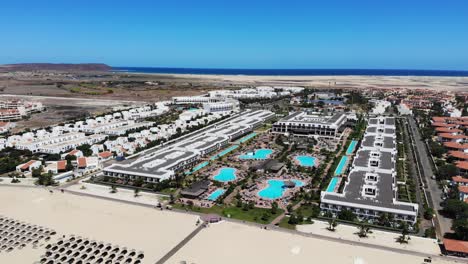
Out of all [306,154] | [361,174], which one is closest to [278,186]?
[361,174]

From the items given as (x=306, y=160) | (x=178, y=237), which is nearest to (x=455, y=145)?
(x=306, y=160)

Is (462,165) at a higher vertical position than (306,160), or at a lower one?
higher

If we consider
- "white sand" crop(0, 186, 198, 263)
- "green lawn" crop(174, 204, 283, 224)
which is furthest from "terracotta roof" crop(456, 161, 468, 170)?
"white sand" crop(0, 186, 198, 263)

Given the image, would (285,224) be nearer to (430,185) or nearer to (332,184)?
(332,184)

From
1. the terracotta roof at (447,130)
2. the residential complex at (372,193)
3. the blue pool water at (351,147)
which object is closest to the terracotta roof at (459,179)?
the residential complex at (372,193)

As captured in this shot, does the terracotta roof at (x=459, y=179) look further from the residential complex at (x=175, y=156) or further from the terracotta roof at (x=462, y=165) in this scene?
the residential complex at (x=175, y=156)
